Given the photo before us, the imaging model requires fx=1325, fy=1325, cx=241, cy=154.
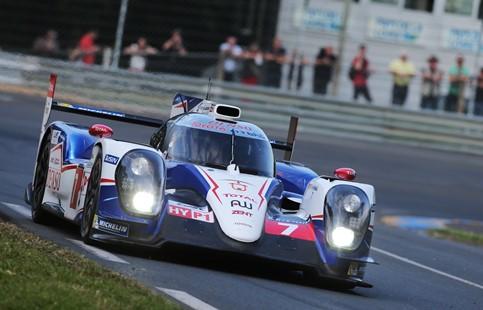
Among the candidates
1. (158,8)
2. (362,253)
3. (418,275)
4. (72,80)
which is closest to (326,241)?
(362,253)

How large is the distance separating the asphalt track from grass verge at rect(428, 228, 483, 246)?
550 mm

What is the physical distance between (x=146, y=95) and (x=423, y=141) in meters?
13.6

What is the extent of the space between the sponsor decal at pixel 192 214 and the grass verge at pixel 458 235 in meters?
8.54

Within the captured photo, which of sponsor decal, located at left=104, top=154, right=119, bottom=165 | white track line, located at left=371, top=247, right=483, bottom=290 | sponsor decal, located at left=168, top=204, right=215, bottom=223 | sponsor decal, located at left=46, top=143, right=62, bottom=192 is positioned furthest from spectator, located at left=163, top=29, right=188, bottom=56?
sponsor decal, located at left=168, top=204, right=215, bottom=223

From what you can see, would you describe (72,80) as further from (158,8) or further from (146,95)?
(146,95)

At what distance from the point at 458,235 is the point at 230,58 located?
38.4 feet

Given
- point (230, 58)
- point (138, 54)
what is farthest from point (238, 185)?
point (230, 58)

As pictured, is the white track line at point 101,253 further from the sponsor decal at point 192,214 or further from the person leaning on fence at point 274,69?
the person leaning on fence at point 274,69

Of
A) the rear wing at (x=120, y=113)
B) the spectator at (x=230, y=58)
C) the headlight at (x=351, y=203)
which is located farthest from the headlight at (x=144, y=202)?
the spectator at (x=230, y=58)

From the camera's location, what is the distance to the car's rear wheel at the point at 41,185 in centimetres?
1138

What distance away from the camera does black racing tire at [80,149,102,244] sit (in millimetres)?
9773

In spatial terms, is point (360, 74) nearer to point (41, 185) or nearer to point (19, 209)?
point (19, 209)

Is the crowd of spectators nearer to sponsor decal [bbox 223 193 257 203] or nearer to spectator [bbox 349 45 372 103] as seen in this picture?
spectator [bbox 349 45 372 103]

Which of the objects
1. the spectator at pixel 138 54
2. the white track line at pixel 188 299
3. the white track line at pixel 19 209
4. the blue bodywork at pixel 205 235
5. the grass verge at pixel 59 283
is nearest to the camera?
the grass verge at pixel 59 283
